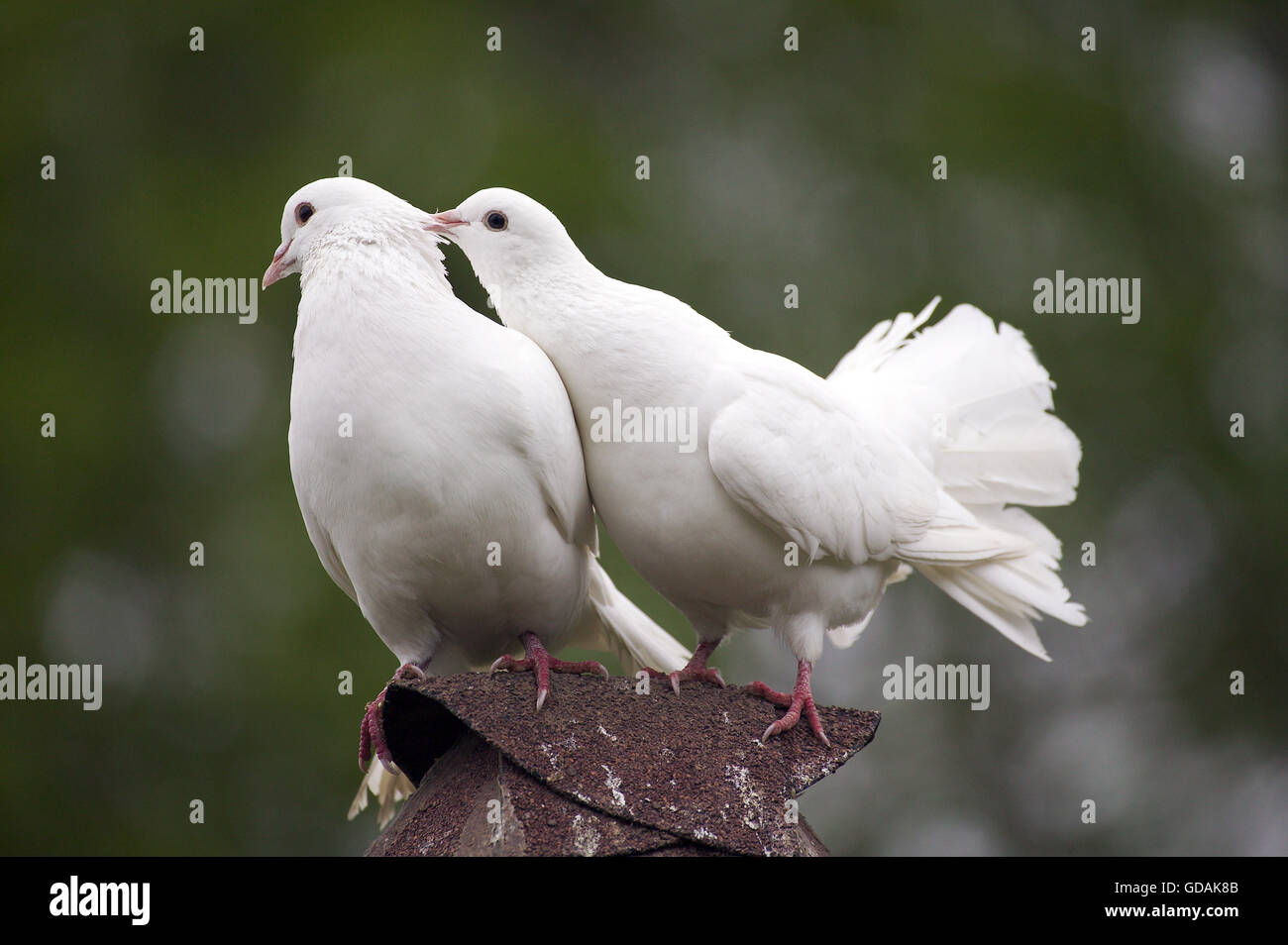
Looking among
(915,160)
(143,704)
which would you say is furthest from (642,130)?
(143,704)

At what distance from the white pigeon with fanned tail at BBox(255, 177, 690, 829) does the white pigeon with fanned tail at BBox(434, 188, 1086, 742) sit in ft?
0.72

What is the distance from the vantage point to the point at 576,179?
1800 cm

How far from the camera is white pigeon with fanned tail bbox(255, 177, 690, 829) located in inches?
226

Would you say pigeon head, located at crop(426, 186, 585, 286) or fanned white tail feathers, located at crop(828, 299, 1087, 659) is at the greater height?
pigeon head, located at crop(426, 186, 585, 286)

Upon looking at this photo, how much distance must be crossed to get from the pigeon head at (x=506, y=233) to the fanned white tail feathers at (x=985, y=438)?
1.86 m

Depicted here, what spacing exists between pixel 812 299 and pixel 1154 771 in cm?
671

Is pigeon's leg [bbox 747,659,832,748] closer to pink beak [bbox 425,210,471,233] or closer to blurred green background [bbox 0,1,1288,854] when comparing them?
pink beak [bbox 425,210,471,233]

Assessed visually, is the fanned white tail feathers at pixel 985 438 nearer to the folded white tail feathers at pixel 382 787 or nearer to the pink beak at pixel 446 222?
the pink beak at pixel 446 222

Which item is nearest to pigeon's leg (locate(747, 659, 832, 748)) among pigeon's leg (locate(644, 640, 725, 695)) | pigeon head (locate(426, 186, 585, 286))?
pigeon's leg (locate(644, 640, 725, 695))

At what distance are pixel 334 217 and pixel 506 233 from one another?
0.73 meters

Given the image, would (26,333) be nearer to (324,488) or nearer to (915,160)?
(915,160)

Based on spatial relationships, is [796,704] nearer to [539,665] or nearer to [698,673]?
[698,673]

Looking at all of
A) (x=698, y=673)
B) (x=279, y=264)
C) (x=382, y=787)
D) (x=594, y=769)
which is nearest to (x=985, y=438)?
(x=698, y=673)

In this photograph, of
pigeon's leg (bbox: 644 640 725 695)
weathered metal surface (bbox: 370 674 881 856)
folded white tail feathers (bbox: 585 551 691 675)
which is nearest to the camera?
weathered metal surface (bbox: 370 674 881 856)
